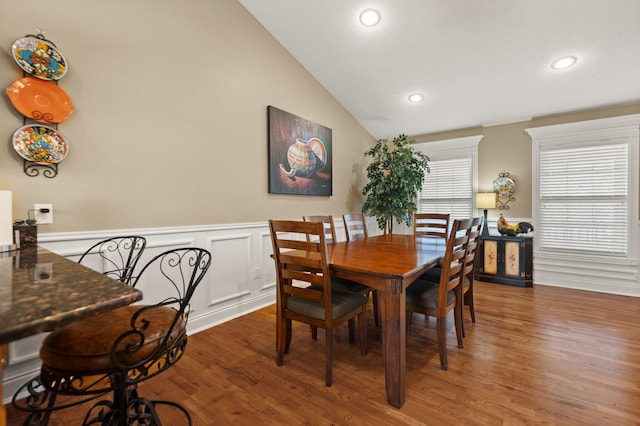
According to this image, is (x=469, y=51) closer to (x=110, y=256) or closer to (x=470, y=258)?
(x=470, y=258)

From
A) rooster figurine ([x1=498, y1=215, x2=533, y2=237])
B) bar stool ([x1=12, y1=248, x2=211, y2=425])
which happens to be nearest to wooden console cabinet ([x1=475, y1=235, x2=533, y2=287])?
rooster figurine ([x1=498, y1=215, x2=533, y2=237])

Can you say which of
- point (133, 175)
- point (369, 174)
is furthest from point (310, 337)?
point (369, 174)

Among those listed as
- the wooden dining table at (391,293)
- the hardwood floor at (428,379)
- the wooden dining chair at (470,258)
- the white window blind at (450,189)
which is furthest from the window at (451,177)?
the wooden dining table at (391,293)

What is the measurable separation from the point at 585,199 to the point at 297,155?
3.66m

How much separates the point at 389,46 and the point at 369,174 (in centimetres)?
186

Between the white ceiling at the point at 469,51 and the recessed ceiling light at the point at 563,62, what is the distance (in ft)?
0.20

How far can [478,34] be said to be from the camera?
285 cm

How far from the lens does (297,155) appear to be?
366cm

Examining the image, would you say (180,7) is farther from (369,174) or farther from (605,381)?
(605,381)

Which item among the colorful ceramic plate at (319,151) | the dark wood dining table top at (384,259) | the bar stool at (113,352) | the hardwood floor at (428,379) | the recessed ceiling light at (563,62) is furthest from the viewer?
the colorful ceramic plate at (319,151)

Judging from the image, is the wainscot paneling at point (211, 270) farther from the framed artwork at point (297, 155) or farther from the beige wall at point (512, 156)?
the beige wall at point (512, 156)

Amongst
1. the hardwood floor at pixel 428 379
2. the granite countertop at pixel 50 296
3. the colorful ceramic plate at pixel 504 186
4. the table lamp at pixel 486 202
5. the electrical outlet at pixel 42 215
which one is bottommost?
the hardwood floor at pixel 428 379

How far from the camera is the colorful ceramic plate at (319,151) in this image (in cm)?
390

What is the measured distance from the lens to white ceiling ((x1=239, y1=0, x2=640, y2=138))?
261cm
